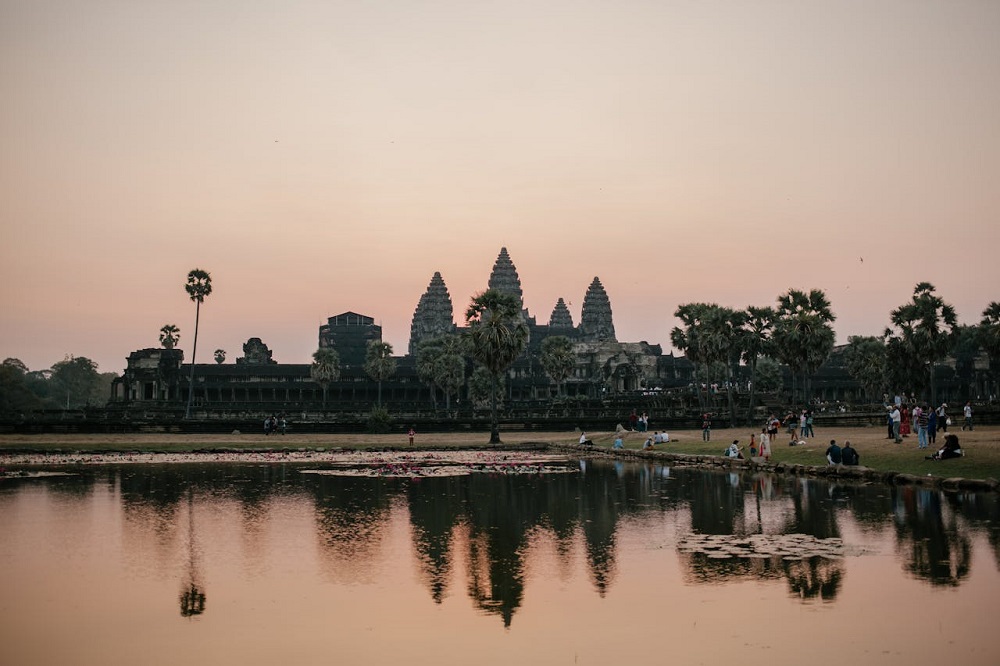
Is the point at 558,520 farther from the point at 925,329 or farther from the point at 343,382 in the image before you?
the point at 343,382

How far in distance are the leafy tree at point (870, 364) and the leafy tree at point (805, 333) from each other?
78.9 feet

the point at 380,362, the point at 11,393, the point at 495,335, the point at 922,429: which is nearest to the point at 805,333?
the point at 495,335

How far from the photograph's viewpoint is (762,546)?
69.6 ft

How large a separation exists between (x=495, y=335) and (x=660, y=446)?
16510mm

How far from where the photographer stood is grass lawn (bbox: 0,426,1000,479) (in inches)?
1364

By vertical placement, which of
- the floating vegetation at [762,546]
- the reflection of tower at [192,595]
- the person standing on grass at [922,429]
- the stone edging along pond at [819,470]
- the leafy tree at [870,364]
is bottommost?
the floating vegetation at [762,546]

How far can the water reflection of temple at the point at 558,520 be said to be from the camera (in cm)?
1838

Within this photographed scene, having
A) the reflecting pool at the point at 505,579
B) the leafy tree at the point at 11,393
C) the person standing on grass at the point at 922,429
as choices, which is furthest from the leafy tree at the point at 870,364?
the leafy tree at the point at 11,393

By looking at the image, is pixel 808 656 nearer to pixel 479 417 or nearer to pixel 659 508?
pixel 659 508

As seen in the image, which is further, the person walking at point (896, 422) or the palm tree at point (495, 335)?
the palm tree at point (495, 335)

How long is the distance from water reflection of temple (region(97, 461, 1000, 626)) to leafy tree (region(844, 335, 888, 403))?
7206 cm

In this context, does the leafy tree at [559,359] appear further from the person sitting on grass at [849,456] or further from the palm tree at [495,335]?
the person sitting on grass at [849,456]

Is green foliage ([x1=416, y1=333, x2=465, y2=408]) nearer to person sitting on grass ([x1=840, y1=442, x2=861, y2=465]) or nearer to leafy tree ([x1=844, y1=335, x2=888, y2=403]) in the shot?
leafy tree ([x1=844, y1=335, x2=888, y2=403])

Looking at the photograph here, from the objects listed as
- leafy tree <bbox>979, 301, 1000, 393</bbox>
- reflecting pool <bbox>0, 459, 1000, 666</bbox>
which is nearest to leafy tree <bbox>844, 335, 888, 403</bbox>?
leafy tree <bbox>979, 301, 1000, 393</bbox>
